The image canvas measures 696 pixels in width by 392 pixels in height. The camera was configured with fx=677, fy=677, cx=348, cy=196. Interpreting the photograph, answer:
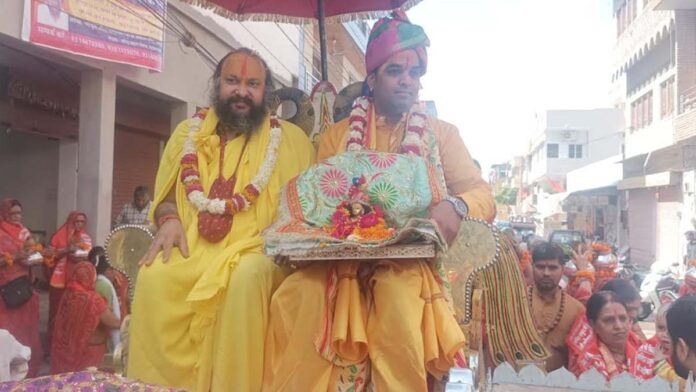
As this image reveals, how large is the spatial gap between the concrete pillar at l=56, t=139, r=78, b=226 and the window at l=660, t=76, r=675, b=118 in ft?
52.2

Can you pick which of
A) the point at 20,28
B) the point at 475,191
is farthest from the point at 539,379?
the point at 20,28

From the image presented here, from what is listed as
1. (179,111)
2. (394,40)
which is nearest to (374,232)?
(394,40)

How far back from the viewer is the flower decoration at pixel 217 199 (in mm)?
3223

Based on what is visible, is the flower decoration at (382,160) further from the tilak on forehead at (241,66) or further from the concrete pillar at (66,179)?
the concrete pillar at (66,179)

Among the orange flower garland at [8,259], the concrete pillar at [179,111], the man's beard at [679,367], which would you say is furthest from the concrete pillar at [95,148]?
the man's beard at [679,367]

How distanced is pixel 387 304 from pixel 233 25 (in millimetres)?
10426

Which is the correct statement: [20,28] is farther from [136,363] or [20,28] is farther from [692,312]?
[692,312]

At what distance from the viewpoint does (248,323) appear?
2.76 metres

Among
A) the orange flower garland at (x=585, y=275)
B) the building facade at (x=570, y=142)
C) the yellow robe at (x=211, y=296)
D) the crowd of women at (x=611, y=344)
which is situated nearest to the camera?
the yellow robe at (x=211, y=296)

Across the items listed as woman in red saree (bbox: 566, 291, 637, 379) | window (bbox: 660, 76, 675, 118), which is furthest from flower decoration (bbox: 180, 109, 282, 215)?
window (bbox: 660, 76, 675, 118)

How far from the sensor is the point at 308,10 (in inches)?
201

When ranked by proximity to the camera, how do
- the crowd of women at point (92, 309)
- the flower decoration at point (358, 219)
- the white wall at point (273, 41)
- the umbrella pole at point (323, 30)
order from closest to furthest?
the flower decoration at point (358, 219)
the crowd of women at point (92, 309)
the umbrella pole at point (323, 30)
the white wall at point (273, 41)

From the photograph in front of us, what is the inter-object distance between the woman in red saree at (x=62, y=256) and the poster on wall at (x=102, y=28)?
6.86 ft

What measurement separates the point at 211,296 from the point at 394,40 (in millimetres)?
1567
